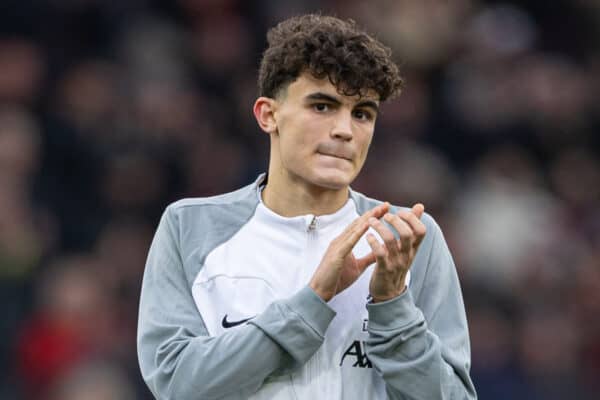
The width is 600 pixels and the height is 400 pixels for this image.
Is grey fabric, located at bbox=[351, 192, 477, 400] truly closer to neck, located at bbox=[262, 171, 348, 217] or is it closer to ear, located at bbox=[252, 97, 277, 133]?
neck, located at bbox=[262, 171, 348, 217]

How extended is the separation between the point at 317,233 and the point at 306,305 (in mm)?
379

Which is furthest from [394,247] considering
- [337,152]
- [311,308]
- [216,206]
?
[216,206]

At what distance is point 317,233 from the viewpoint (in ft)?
11.8

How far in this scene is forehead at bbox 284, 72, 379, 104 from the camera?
11.3 ft

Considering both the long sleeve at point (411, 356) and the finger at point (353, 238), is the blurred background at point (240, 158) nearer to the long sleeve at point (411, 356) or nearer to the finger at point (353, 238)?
the long sleeve at point (411, 356)

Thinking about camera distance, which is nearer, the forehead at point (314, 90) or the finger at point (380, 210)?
the finger at point (380, 210)

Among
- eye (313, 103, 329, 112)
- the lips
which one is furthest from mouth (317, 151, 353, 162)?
eye (313, 103, 329, 112)

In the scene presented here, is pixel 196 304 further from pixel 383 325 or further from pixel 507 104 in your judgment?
pixel 507 104

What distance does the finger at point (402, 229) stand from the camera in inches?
125

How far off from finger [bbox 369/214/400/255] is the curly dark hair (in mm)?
448

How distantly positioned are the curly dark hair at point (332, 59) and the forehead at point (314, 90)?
0.01 metres

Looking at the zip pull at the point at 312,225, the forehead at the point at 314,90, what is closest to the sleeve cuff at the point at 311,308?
the zip pull at the point at 312,225

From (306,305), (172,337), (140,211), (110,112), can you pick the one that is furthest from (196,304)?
(110,112)

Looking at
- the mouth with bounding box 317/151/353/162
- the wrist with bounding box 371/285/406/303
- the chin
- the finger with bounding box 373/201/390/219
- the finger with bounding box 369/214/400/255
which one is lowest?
the wrist with bounding box 371/285/406/303
